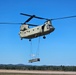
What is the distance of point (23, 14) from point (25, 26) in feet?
23.0

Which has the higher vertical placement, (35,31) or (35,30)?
(35,30)

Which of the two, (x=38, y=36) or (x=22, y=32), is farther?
(x=22, y=32)

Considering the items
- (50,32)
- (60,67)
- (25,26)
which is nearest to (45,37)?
(50,32)

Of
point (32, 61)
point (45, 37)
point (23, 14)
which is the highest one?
point (23, 14)

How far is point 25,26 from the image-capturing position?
4609 cm

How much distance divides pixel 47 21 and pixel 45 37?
2323mm

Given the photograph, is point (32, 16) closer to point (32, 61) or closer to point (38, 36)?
point (38, 36)

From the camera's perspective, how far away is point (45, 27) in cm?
4091

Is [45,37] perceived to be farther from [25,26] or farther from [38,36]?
[25,26]

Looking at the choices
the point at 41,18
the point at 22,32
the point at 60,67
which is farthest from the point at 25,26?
the point at 60,67

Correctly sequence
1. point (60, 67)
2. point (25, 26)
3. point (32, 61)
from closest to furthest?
point (32, 61) < point (25, 26) < point (60, 67)

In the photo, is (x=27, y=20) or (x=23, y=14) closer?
(x=23, y=14)

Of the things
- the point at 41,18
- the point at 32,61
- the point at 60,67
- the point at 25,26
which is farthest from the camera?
the point at 60,67

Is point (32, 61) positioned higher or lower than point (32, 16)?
lower
